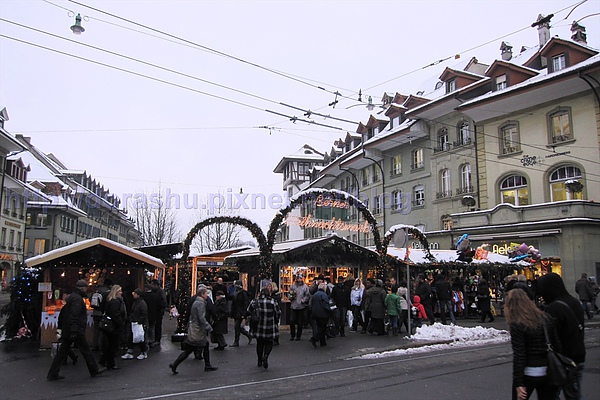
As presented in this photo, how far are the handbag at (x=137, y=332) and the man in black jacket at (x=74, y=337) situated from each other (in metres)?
1.85

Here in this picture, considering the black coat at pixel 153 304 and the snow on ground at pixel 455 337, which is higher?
the black coat at pixel 153 304

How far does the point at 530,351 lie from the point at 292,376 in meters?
5.56

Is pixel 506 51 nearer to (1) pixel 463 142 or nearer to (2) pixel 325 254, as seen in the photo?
(1) pixel 463 142

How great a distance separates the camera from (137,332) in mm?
11711

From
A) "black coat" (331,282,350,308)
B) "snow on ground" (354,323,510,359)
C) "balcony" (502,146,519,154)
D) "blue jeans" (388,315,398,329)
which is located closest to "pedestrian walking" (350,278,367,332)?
"black coat" (331,282,350,308)

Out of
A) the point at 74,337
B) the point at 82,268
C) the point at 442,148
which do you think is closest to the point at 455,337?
the point at 74,337

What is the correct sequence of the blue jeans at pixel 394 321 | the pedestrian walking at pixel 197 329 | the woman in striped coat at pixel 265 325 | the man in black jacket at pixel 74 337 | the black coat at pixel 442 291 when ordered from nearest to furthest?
the man in black jacket at pixel 74 337
the pedestrian walking at pixel 197 329
the woman in striped coat at pixel 265 325
the blue jeans at pixel 394 321
the black coat at pixel 442 291

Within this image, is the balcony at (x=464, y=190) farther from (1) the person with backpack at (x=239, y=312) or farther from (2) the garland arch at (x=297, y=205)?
(1) the person with backpack at (x=239, y=312)

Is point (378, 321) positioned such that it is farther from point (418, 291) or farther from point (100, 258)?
point (100, 258)

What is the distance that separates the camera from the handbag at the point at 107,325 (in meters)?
10.4

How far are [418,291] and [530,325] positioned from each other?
41.6 feet

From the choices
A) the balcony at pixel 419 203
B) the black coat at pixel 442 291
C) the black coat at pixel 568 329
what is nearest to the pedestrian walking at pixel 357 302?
the black coat at pixel 442 291

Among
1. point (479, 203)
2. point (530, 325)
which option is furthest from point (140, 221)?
point (530, 325)

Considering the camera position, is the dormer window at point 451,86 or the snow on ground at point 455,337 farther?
the dormer window at point 451,86
